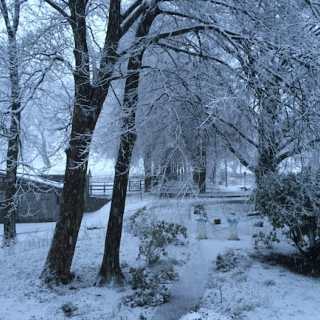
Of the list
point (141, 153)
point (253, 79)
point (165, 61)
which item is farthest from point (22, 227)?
point (253, 79)

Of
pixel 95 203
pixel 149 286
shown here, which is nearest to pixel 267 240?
pixel 149 286

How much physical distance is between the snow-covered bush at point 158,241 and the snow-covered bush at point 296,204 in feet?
Answer: 8.70

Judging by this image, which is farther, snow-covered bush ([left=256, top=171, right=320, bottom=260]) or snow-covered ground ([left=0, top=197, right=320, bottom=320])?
snow-covered bush ([left=256, top=171, right=320, bottom=260])

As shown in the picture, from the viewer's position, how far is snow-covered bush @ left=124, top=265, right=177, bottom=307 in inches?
357

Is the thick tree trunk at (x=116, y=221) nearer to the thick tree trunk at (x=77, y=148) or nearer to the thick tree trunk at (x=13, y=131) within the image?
the thick tree trunk at (x=77, y=148)

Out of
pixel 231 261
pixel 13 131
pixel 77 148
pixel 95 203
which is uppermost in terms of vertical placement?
pixel 13 131

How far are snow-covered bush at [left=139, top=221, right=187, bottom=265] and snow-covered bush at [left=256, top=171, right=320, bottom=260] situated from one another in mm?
2653

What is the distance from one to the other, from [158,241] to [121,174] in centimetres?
273

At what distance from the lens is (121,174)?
1017 cm

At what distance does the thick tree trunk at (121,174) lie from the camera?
10.1 m

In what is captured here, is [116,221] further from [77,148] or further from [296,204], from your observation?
[296,204]

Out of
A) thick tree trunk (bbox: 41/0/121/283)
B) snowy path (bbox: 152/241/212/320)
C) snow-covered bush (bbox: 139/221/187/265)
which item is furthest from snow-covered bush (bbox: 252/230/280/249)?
thick tree trunk (bbox: 41/0/121/283)

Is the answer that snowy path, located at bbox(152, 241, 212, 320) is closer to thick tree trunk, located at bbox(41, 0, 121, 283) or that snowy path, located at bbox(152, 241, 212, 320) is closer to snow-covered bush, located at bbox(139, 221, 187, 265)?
snow-covered bush, located at bbox(139, 221, 187, 265)

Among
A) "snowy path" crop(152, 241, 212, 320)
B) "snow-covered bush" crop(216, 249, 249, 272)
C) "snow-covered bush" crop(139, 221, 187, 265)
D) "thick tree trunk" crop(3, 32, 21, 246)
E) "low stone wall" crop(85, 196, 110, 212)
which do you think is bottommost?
"snowy path" crop(152, 241, 212, 320)
